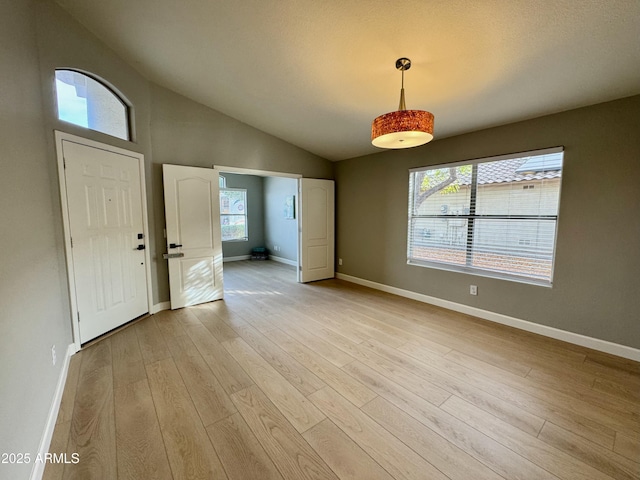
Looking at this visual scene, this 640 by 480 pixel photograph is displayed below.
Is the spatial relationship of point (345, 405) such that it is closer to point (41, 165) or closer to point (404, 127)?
point (404, 127)

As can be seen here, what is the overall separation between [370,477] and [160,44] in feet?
13.0

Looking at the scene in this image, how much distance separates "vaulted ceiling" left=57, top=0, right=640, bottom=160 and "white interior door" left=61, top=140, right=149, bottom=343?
1294 millimetres

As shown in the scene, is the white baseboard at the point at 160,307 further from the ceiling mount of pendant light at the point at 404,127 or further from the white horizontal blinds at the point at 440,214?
the white horizontal blinds at the point at 440,214

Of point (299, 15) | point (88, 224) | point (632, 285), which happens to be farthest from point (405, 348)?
point (88, 224)

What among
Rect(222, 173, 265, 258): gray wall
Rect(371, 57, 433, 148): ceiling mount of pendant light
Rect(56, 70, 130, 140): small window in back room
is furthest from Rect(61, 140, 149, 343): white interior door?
Rect(222, 173, 265, 258): gray wall

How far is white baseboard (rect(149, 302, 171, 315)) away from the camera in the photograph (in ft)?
11.8

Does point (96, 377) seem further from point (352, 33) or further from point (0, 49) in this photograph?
point (352, 33)

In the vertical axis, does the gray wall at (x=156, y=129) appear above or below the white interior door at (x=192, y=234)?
above

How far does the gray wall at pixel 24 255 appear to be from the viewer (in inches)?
49.6

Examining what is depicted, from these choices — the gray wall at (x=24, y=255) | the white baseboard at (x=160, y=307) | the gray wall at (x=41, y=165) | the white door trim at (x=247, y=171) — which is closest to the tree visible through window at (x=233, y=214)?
the white door trim at (x=247, y=171)

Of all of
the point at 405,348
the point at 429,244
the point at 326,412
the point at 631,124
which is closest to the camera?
the point at 326,412

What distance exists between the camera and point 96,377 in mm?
2207

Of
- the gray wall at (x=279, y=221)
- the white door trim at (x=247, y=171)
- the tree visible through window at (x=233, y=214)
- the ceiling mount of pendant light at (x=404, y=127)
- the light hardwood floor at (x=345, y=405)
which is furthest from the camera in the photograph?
the tree visible through window at (x=233, y=214)

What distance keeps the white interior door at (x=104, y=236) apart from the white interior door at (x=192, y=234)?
0.36 meters
